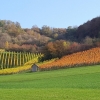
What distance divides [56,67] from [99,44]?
58.1 feet

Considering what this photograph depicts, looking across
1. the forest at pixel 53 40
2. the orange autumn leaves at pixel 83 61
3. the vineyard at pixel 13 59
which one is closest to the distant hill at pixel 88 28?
the forest at pixel 53 40

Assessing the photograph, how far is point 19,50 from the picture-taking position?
96875mm

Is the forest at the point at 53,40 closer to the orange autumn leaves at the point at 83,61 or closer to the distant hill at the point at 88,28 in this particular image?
the distant hill at the point at 88,28

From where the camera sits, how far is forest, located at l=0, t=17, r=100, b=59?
6931 centimetres

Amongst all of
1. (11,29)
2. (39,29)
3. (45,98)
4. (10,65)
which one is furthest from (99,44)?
(39,29)

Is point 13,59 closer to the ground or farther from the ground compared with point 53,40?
closer to the ground

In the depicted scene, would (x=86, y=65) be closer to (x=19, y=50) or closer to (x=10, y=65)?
(x=10, y=65)

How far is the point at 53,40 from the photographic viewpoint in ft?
348

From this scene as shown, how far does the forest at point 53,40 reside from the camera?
227 feet

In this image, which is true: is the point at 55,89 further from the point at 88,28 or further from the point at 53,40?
the point at 53,40

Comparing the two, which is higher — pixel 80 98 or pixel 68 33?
pixel 68 33

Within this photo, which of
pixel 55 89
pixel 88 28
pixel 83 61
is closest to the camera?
pixel 55 89

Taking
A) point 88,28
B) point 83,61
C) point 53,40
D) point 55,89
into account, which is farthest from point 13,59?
point 55,89

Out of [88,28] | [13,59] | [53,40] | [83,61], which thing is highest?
[88,28]
